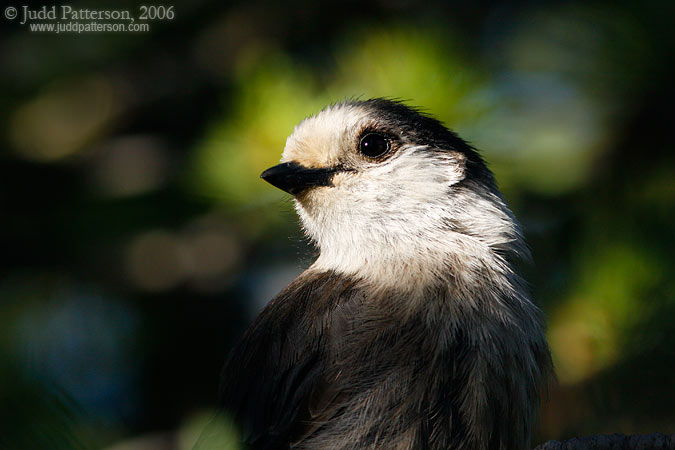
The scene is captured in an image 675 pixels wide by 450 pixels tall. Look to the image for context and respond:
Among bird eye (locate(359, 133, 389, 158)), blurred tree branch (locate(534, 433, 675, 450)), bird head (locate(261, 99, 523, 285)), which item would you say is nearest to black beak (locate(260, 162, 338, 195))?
bird head (locate(261, 99, 523, 285))

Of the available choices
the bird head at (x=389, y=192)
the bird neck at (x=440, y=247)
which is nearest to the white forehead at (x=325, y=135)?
the bird head at (x=389, y=192)

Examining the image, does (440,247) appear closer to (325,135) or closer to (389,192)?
(389,192)

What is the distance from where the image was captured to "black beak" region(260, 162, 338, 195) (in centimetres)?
219

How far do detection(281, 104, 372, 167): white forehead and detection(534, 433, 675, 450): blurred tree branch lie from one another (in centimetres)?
133

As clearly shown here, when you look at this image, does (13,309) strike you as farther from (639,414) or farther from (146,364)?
(639,414)

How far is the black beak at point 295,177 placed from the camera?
7.18 feet

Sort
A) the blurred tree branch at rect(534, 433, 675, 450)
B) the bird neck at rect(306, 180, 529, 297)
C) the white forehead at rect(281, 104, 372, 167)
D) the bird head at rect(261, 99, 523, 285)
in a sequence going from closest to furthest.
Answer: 1. the blurred tree branch at rect(534, 433, 675, 450)
2. the bird neck at rect(306, 180, 529, 297)
3. the bird head at rect(261, 99, 523, 285)
4. the white forehead at rect(281, 104, 372, 167)

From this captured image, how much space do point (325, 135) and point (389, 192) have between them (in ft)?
1.09

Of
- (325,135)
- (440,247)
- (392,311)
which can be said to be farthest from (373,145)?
(392,311)

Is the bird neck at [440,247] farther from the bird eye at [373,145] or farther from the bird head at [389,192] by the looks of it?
the bird eye at [373,145]

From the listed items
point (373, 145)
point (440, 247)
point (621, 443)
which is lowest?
point (621, 443)

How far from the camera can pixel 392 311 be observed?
6.28ft

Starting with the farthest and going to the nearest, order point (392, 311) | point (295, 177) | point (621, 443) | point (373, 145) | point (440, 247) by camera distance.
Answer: point (373, 145) < point (295, 177) < point (440, 247) < point (392, 311) < point (621, 443)

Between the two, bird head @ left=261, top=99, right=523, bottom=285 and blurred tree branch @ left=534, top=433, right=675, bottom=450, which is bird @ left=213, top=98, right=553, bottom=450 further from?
blurred tree branch @ left=534, top=433, right=675, bottom=450
